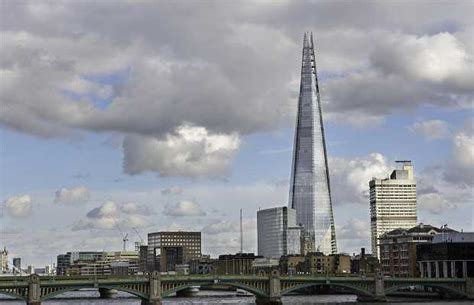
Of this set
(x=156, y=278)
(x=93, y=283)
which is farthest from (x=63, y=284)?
(x=156, y=278)

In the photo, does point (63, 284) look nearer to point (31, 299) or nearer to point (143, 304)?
point (31, 299)

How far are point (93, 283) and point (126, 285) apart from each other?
7.93m

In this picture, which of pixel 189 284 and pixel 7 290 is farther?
pixel 189 284

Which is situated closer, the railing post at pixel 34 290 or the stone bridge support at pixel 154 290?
the railing post at pixel 34 290

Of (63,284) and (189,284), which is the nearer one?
(63,284)

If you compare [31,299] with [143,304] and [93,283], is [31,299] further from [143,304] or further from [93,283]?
[143,304]

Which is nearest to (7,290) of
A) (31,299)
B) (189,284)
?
(31,299)

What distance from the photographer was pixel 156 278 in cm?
19275

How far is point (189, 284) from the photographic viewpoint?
199m

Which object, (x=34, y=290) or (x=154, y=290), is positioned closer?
(x=34, y=290)

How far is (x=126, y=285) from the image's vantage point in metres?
193

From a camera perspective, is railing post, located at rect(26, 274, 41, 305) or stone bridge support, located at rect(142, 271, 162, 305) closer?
railing post, located at rect(26, 274, 41, 305)

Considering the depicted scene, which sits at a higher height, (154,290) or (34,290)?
(34,290)

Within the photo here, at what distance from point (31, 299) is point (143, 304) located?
2612 centimetres
